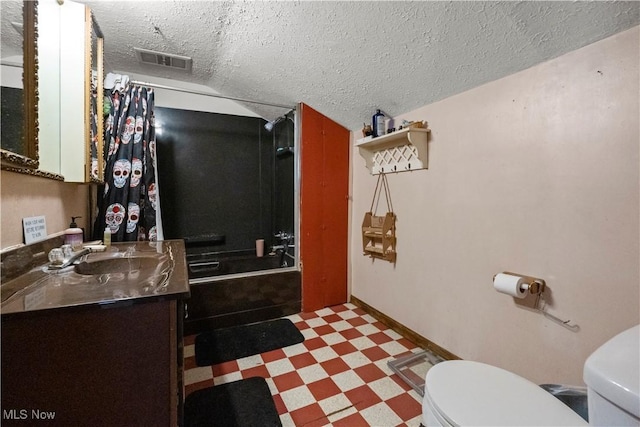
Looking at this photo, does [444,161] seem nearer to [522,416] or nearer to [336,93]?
[336,93]

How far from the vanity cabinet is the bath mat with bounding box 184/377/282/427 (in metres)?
0.58

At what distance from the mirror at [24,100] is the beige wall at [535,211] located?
2000mm

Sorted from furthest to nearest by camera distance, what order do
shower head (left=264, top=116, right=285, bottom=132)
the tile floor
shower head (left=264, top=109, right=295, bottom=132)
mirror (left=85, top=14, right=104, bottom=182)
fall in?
shower head (left=264, top=116, right=285, bottom=132) → shower head (left=264, top=109, right=295, bottom=132) → mirror (left=85, top=14, right=104, bottom=182) → the tile floor

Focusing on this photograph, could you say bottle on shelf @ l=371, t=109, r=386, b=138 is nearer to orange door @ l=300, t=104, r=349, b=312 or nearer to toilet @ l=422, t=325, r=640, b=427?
orange door @ l=300, t=104, r=349, b=312

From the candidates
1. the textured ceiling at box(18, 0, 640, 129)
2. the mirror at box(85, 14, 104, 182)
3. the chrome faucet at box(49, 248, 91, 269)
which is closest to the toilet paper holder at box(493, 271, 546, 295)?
the textured ceiling at box(18, 0, 640, 129)

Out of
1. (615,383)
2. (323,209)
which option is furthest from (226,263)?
(615,383)

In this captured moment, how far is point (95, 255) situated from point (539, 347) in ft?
7.34

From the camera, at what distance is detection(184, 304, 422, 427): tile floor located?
1.32m

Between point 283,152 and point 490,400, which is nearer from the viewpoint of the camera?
point 490,400

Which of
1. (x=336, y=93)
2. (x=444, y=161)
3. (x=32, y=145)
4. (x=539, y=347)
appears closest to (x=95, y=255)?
(x=32, y=145)

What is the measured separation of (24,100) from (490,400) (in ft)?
6.39

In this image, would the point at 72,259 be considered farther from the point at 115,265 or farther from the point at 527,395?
the point at 527,395

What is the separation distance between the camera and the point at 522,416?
817mm

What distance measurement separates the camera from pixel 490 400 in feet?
2.90
